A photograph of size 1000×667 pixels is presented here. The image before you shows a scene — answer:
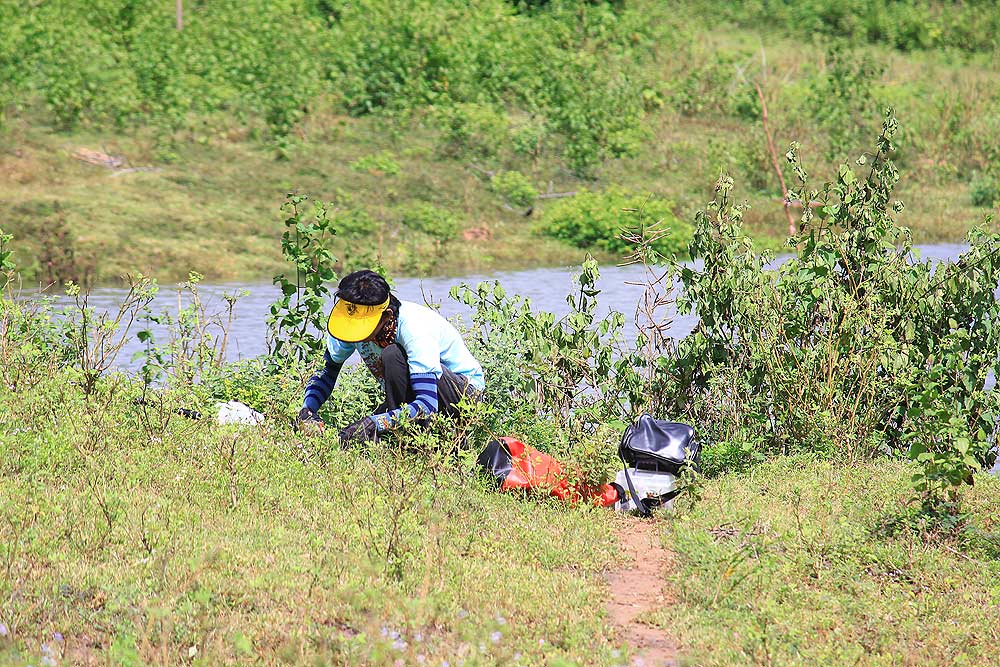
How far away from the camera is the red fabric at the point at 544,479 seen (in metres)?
5.94

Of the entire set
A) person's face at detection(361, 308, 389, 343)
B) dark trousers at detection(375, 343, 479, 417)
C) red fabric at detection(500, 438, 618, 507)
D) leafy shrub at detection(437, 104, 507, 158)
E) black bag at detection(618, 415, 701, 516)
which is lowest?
leafy shrub at detection(437, 104, 507, 158)

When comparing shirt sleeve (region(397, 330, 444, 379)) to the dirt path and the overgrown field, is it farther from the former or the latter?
the overgrown field

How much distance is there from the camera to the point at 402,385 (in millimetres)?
6336

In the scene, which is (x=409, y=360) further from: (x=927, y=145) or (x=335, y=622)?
(x=927, y=145)

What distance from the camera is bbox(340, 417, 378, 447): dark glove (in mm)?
6164

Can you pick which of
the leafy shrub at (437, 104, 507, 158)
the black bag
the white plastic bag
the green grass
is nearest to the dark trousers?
the white plastic bag

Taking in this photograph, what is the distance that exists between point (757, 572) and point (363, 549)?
1.46m

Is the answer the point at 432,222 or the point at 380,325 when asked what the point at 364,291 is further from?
the point at 432,222

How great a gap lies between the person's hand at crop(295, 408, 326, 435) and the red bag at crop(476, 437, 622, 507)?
762 millimetres

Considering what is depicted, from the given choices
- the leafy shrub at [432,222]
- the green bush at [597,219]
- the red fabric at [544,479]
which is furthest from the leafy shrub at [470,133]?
the red fabric at [544,479]

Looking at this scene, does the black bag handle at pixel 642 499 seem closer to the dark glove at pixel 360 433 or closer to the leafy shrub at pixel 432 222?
the dark glove at pixel 360 433

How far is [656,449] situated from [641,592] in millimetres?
1305

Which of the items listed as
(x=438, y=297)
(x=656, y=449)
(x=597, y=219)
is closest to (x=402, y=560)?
(x=656, y=449)

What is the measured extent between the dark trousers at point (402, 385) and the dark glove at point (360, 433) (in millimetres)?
148
